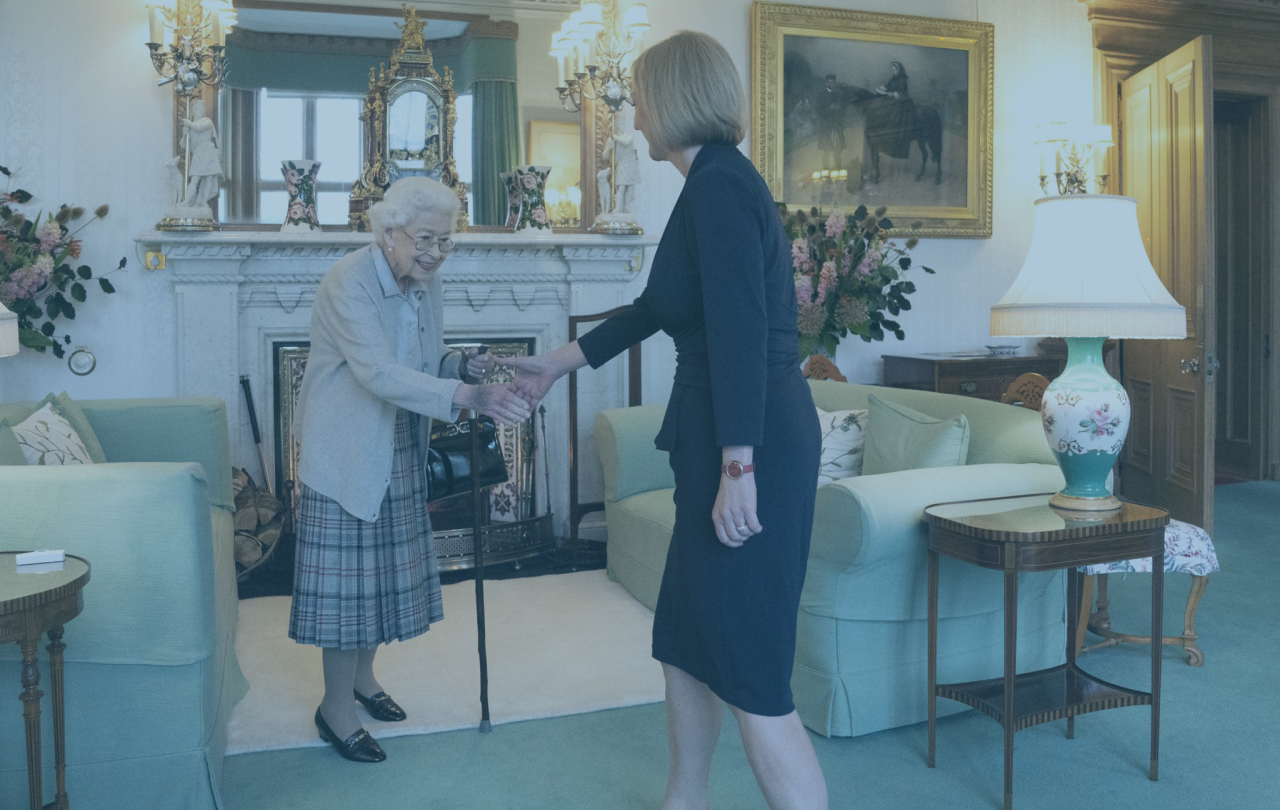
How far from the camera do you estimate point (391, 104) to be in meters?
4.75

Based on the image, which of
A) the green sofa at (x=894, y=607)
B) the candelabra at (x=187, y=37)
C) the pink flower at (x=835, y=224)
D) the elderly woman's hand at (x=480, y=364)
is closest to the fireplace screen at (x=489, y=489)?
the candelabra at (x=187, y=37)

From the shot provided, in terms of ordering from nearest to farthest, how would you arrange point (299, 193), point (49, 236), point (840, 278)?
point (49, 236)
point (299, 193)
point (840, 278)

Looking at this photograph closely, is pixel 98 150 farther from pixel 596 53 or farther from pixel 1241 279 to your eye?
pixel 1241 279

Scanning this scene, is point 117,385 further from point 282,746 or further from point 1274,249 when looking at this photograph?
point 1274,249

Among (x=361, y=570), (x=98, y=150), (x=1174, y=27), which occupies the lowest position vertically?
(x=361, y=570)

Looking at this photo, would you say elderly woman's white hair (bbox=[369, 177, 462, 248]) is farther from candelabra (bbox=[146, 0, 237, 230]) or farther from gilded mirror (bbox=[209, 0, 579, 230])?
gilded mirror (bbox=[209, 0, 579, 230])

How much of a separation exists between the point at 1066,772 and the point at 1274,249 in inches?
208

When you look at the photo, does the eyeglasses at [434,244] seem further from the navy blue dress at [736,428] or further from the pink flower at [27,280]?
the pink flower at [27,280]

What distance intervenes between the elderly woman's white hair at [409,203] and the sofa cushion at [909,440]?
146cm

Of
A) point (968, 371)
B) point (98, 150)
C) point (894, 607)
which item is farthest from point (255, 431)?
point (968, 371)

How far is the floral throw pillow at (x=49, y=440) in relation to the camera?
9.27ft

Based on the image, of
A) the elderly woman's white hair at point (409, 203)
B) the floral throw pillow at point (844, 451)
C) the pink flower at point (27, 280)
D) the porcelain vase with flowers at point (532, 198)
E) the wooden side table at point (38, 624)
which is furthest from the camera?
the porcelain vase with flowers at point (532, 198)

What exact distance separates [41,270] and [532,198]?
2034 mm

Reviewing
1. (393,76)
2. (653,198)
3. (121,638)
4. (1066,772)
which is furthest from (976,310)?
(121,638)
